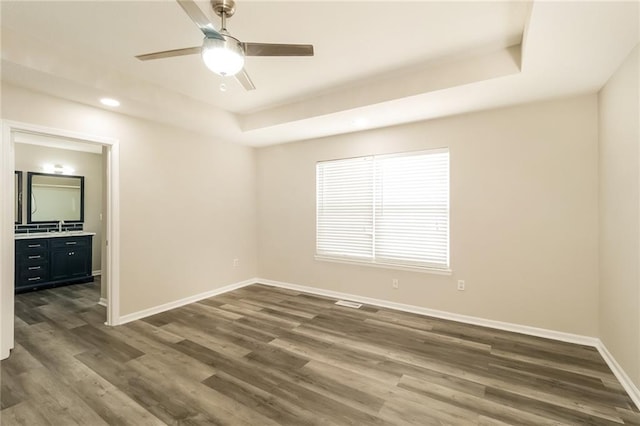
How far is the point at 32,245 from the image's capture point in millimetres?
4832

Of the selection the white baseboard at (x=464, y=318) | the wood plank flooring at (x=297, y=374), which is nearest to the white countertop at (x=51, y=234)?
the wood plank flooring at (x=297, y=374)

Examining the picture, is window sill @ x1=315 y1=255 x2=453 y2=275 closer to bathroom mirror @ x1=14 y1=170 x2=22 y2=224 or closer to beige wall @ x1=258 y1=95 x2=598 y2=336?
beige wall @ x1=258 y1=95 x2=598 y2=336

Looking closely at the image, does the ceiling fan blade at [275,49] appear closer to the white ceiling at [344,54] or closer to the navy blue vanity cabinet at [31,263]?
the white ceiling at [344,54]

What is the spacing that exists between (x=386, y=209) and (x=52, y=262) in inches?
225

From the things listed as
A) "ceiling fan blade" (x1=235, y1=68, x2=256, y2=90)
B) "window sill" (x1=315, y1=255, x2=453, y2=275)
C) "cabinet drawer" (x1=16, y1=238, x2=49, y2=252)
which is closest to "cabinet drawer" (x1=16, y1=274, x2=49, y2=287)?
"cabinet drawer" (x1=16, y1=238, x2=49, y2=252)

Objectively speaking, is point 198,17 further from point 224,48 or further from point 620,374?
point 620,374

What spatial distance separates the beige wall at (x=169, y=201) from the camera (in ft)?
10.8

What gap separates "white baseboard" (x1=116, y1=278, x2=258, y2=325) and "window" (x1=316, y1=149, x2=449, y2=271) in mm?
1593

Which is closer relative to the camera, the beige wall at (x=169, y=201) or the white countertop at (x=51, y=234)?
the beige wall at (x=169, y=201)

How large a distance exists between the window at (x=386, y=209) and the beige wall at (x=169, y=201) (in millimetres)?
1511

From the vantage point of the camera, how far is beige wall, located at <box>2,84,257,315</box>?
129 inches

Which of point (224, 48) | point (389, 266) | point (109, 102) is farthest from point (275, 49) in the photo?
point (389, 266)

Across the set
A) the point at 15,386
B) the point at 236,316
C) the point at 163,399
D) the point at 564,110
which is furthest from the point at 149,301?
the point at 564,110

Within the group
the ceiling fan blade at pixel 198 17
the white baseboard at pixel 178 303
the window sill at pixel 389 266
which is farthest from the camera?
the window sill at pixel 389 266
